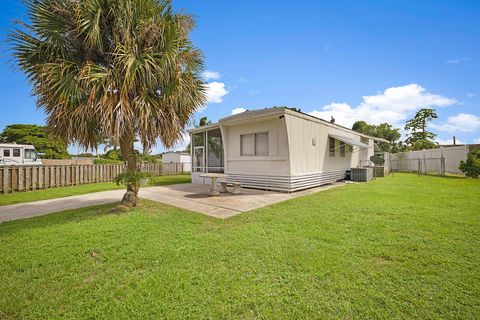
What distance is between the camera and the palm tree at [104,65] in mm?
5188

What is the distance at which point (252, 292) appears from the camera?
238 centimetres

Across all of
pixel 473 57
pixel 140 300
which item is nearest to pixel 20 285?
pixel 140 300

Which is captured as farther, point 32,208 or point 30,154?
point 30,154

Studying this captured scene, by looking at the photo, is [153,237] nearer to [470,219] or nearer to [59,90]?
[59,90]

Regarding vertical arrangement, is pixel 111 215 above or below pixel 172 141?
below

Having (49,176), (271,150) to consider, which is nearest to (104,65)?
(271,150)

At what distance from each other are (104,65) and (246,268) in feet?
21.8

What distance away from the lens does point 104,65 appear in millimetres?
5988

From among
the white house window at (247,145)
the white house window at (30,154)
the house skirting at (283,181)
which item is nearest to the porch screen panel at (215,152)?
the house skirting at (283,181)

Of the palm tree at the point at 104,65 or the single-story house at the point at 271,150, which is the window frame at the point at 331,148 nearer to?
the single-story house at the point at 271,150

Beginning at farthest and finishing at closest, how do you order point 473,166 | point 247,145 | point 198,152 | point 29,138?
point 29,138 → point 198,152 → point 473,166 → point 247,145

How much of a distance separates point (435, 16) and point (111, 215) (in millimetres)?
15596

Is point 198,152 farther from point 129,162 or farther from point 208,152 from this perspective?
point 129,162

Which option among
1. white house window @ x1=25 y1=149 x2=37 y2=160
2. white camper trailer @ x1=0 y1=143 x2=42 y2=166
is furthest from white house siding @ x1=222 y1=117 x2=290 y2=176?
white house window @ x1=25 y1=149 x2=37 y2=160
